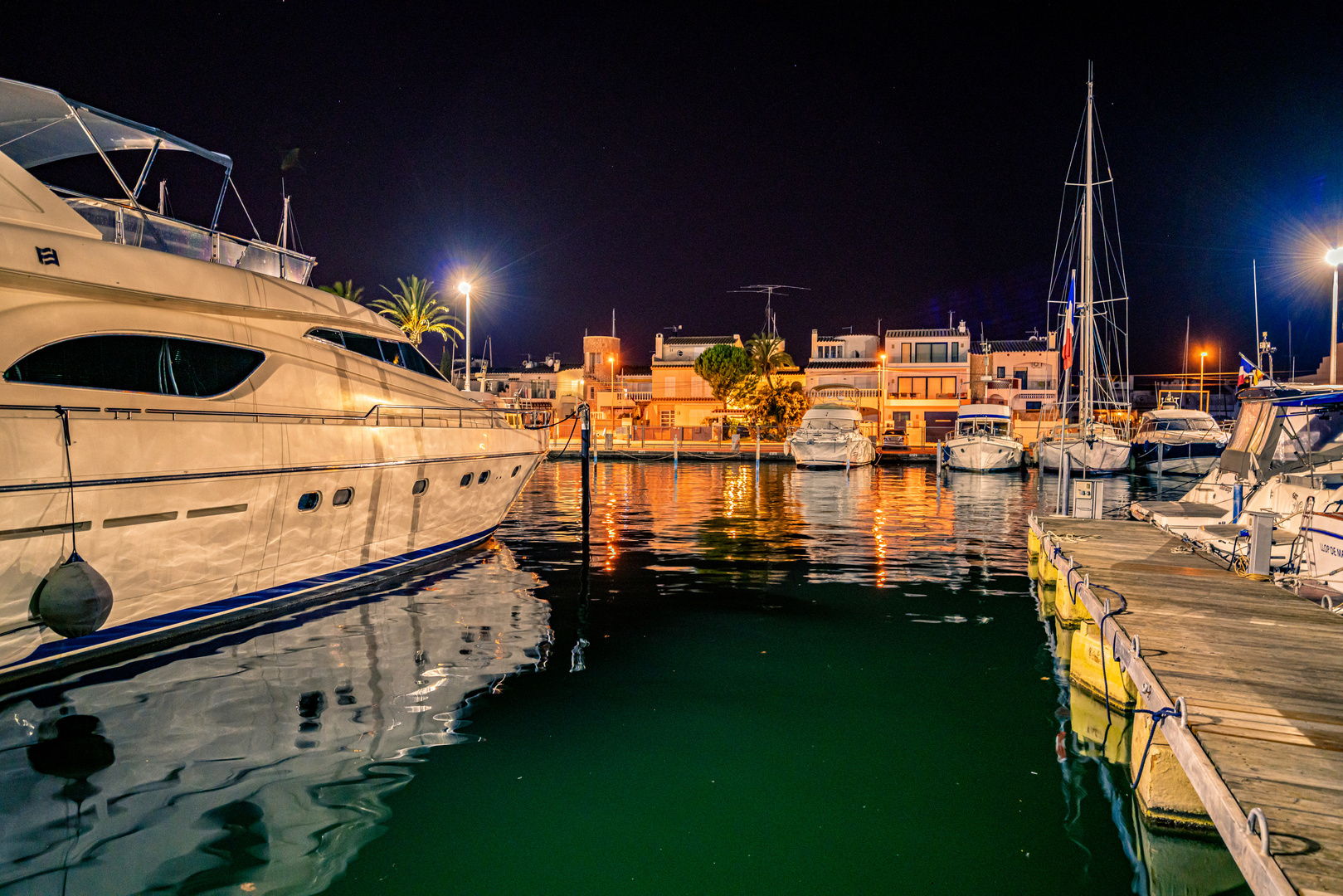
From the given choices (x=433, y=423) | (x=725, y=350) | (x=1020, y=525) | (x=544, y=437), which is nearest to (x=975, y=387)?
(x=725, y=350)

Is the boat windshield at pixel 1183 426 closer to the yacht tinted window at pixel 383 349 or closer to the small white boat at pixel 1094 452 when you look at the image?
the small white boat at pixel 1094 452

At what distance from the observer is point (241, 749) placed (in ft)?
19.4

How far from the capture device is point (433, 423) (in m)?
12.8

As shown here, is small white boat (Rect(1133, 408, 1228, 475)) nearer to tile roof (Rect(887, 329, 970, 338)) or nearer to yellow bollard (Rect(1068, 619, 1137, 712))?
tile roof (Rect(887, 329, 970, 338))

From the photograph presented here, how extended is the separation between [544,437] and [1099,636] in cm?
1179

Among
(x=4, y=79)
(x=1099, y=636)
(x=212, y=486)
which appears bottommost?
(x=1099, y=636)

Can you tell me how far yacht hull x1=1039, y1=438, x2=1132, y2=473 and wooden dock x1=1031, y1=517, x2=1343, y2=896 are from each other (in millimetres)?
28553

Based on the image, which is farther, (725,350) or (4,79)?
(725,350)

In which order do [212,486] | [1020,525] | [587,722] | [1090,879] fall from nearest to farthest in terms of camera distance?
[1090,879] < [587,722] < [212,486] < [1020,525]

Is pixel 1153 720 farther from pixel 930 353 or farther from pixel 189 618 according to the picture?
pixel 930 353

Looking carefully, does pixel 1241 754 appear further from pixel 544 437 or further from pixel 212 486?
pixel 544 437

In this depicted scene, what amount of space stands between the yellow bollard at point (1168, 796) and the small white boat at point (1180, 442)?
113 ft

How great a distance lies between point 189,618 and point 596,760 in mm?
5691

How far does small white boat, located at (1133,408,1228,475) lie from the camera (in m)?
35.2
